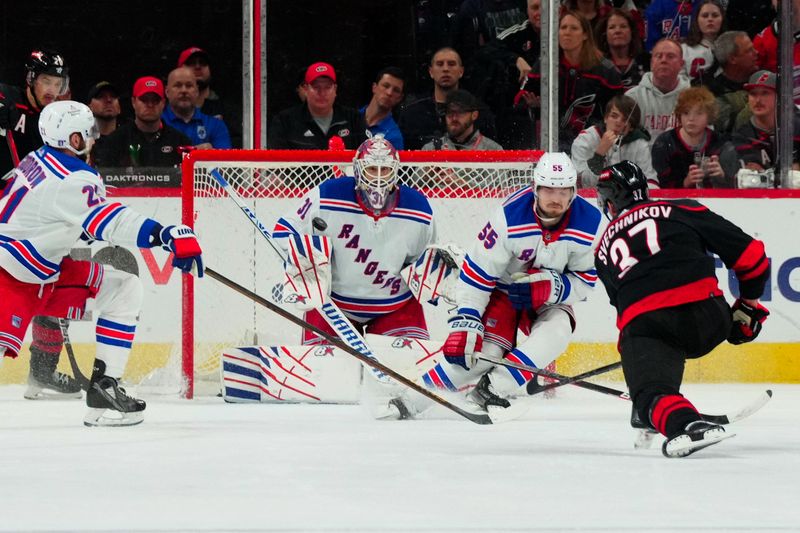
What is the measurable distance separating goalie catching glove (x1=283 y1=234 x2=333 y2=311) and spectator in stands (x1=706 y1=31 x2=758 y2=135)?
201 cm

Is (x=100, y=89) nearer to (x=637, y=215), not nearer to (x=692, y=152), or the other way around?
(x=692, y=152)

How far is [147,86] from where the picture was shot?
605cm

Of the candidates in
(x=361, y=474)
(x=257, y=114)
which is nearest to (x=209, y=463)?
(x=361, y=474)

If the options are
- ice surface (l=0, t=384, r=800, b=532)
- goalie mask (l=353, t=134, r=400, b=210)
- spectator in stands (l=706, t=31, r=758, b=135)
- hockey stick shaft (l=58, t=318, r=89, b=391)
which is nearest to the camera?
ice surface (l=0, t=384, r=800, b=532)

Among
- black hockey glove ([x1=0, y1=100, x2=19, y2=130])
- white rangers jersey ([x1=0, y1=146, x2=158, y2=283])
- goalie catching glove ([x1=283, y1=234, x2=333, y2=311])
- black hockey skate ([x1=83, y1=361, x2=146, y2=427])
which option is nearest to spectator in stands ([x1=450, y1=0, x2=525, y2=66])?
goalie catching glove ([x1=283, y1=234, x2=333, y2=311])

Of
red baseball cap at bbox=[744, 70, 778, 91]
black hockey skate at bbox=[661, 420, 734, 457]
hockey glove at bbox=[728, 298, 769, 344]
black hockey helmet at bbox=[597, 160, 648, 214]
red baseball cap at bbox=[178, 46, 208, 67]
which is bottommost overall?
black hockey skate at bbox=[661, 420, 734, 457]

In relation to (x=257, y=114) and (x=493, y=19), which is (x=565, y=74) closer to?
(x=493, y=19)

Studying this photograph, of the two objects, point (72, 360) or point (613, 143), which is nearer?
point (72, 360)

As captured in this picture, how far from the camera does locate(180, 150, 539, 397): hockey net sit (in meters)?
5.55

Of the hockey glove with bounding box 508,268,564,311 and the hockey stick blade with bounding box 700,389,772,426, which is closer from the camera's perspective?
the hockey stick blade with bounding box 700,389,772,426

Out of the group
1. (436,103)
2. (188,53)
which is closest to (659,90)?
(436,103)

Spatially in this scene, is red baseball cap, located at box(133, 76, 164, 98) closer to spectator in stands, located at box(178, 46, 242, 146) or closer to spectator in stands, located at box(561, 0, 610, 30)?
spectator in stands, located at box(178, 46, 242, 146)

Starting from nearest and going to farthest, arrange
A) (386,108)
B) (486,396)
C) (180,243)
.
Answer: (180,243) < (486,396) < (386,108)

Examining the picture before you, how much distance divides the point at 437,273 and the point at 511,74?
1248 millimetres
